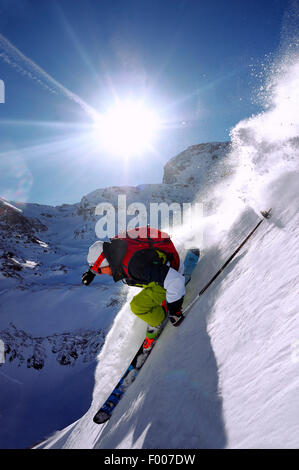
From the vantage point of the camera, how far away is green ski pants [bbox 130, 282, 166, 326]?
10.3 feet

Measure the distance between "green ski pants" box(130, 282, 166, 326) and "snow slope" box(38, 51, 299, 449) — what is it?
29 centimetres

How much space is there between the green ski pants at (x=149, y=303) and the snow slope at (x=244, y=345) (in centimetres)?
29

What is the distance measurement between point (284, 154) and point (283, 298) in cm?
225

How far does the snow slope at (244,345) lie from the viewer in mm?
1054

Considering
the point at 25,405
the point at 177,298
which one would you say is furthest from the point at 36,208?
the point at 177,298

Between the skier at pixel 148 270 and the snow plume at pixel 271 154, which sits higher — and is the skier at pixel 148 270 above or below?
below

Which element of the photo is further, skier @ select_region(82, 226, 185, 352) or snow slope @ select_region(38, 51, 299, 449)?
skier @ select_region(82, 226, 185, 352)
